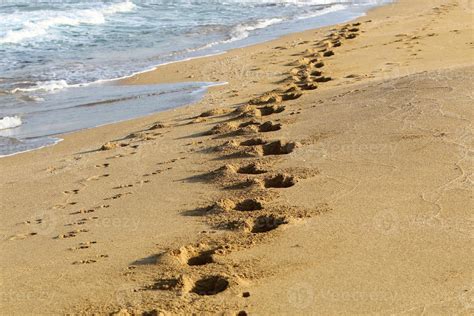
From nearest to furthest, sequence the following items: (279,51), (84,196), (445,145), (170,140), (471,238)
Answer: (471,238)
(445,145)
(84,196)
(170,140)
(279,51)

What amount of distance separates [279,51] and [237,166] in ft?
23.1

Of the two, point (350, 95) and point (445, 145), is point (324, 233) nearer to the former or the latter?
point (445, 145)

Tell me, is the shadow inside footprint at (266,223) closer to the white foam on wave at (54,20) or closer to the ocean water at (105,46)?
the ocean water at (105,46)

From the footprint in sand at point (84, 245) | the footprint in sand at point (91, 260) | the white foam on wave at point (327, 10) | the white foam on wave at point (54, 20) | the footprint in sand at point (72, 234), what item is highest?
the white foam on wave at point (54, 20)

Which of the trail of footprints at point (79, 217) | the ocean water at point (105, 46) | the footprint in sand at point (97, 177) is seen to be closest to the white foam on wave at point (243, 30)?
the ocean water at point (105, 46)

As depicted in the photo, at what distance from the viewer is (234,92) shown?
9.05m

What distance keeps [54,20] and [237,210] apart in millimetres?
14726

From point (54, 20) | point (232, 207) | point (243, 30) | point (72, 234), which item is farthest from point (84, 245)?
point (54, 20)

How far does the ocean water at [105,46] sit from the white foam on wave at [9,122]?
13mm

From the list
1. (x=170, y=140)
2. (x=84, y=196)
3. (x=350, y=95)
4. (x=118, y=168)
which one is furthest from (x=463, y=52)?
(x=84, y=196)

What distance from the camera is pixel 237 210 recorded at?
14.9ft

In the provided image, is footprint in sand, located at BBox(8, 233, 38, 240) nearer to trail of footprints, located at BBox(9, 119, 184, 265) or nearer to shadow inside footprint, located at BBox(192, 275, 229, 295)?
trail of footprints, located at BBox(9, 119, 184, 265)

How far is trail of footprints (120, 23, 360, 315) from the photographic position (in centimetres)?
355

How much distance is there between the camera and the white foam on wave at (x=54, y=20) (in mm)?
15617
